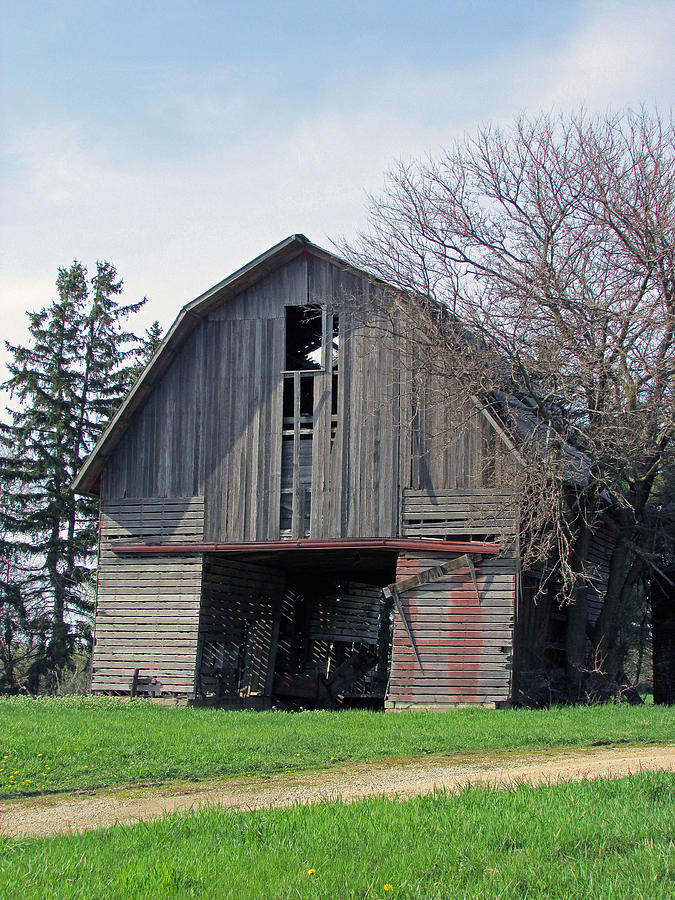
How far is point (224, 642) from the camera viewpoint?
23422 millimetres

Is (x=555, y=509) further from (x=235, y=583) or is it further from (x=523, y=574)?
(x=235, y=583)

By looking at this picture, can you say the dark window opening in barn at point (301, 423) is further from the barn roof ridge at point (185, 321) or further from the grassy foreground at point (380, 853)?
the grassy foreground at point (380, 853)

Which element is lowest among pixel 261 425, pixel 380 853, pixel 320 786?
pixel 320 786

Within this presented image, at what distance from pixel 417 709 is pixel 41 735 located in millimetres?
8473

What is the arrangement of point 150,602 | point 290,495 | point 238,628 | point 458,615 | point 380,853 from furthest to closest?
point 238,628 < point 150,602 < point 290,495 < point 458,615 < point 380,853

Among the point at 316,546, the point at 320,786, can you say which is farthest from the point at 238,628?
the point at 320,786

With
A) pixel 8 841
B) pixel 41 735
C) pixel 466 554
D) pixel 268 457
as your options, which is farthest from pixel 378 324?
pixel 8 841

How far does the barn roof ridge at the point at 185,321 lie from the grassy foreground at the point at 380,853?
1570cm

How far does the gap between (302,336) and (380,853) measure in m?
18.9

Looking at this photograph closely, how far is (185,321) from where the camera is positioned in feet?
74.3

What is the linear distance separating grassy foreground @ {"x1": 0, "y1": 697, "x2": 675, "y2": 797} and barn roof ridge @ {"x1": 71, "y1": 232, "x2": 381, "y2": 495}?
6.15 meters

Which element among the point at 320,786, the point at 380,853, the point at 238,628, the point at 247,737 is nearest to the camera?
the point at 380,853

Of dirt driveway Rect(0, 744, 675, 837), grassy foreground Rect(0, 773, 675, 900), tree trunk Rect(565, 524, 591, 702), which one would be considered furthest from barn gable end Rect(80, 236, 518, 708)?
grassy foreground Rect(0, 773, 675, 900)

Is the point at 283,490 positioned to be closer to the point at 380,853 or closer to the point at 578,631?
the point at 578,631
